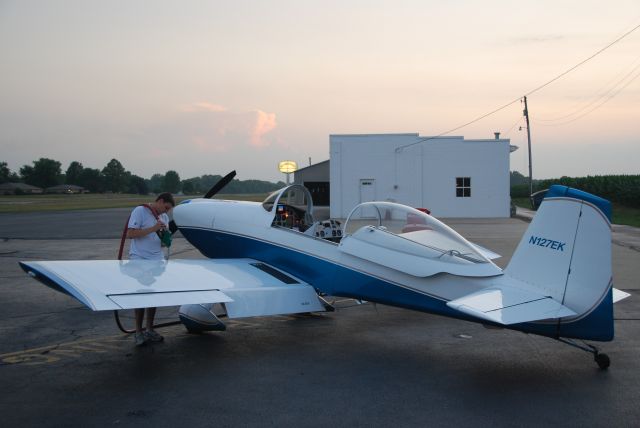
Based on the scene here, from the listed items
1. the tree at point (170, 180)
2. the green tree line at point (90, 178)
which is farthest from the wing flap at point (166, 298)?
the green tree line at point (90, 178)

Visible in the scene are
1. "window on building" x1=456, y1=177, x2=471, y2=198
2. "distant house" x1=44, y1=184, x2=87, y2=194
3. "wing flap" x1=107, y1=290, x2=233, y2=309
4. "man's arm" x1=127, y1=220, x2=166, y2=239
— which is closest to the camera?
"wing flap" x1=107, y1=290, x2=233, y2=309

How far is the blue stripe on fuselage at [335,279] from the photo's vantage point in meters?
5.22

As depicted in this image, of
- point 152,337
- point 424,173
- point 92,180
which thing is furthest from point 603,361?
point 92,180

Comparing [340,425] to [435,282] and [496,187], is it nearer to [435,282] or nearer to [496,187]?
[435,282]

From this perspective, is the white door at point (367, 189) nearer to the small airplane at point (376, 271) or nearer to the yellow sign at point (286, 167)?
the yellow sign at point (286, 167)

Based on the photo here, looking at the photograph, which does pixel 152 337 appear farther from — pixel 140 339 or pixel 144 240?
pixel 144 240

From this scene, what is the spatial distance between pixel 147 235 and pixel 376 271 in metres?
2.75

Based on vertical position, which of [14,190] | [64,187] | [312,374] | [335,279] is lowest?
[312,374]

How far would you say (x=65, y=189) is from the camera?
10356cm

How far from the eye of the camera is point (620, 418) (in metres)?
4.46

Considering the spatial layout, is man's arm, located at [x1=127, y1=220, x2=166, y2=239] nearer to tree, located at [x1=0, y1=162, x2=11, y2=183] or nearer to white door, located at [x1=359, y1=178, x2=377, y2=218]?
white door, located at [x1=359, y1=178, x2=377, y2=218]

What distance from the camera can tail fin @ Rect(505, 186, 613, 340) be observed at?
503 cm

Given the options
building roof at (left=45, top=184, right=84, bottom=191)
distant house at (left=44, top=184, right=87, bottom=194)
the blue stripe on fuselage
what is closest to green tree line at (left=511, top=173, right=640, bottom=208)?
the blue stripe on fuselage

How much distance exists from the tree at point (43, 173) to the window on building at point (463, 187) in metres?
100.0
